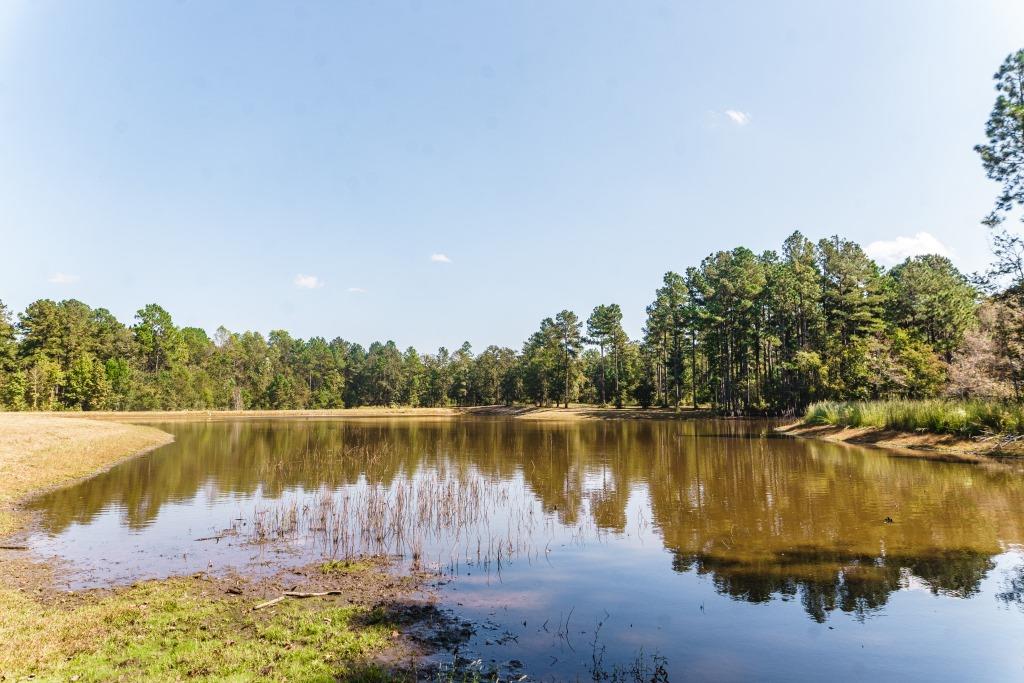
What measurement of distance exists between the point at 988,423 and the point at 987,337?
1204cm

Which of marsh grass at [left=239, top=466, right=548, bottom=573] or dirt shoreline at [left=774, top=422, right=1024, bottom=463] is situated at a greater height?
dirt shoreline at [left=774, top=422, right=1024, bottom=463]

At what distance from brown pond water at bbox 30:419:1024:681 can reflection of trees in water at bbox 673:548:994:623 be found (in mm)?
61

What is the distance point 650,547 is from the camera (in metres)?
15.2

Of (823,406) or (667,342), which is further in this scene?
(667,342)

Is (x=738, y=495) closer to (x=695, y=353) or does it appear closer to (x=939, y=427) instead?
(x=939, y=427)

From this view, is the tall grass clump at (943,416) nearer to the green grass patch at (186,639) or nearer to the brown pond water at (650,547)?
the brown pond water at (650,547)

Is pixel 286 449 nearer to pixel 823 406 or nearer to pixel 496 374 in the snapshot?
pixel 823 406

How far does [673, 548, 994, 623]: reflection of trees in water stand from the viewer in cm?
1120

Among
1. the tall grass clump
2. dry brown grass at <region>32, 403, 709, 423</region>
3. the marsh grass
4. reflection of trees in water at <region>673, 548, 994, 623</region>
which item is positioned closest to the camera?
reflection of trees in water at <region>673, 548, 994, 623</region>

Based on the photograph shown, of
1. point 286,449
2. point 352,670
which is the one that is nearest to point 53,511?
point 352,670

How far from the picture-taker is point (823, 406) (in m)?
53.3

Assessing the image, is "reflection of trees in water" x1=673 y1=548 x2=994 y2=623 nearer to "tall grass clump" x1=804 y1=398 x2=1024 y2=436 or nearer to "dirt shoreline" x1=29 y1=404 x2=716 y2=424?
"tall grass clump" x1=804 y1=398 x2=1024 y2=436

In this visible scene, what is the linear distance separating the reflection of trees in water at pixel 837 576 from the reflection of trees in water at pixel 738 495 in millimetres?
42

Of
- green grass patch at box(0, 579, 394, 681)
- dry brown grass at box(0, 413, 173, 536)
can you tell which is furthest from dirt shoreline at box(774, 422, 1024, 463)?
dry brown grass at box(0, 413, 173, 536)
